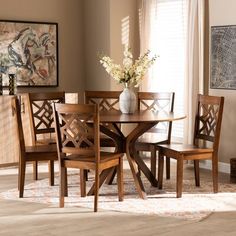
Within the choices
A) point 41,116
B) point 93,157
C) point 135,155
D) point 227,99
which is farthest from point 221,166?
point 93,157

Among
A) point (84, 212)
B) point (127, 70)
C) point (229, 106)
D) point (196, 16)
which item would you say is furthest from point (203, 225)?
point (196, 16)

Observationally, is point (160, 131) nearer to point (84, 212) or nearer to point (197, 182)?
point (197, 182)

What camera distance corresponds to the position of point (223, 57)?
727 centimetres

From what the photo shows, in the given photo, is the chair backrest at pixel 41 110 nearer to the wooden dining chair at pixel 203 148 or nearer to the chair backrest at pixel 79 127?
the chair backrest at pixel 79 127

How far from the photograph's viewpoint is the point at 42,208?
5582mm

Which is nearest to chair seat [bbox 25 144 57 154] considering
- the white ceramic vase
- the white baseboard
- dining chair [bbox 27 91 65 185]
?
dining chair [bbox 27 91 65 185]

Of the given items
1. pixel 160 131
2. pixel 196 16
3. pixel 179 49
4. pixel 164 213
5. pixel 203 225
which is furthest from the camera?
pixel 179 49

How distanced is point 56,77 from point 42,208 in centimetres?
331

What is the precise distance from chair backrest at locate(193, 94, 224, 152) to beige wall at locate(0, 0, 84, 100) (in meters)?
2.54

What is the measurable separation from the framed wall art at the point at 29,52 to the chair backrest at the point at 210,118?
2587 mm

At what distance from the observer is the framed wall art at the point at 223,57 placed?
7.15 metres

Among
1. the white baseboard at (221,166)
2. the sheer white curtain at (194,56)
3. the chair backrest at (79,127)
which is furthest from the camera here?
the sheer white curtain at (194,56)

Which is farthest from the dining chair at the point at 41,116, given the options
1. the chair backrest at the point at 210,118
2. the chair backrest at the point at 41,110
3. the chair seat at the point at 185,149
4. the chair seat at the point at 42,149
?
the chair backrest at the point at 210,118

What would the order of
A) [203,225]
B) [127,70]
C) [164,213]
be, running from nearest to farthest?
[203,225] → [164,213] → [127,70]
